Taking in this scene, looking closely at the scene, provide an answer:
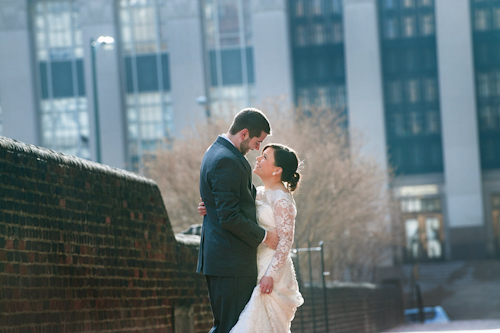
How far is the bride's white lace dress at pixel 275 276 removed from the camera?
4934 millimetres

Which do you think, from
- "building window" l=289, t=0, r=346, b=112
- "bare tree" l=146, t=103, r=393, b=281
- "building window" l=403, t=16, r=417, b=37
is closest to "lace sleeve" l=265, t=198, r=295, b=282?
"bare tree" l=146, t=103, r=393, b=281

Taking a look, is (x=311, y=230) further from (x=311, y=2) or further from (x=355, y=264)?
(x=311, y=2)

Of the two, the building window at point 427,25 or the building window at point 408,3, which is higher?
the building window at point 408,3

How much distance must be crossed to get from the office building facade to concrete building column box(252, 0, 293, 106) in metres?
0.08

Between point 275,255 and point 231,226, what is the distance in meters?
0.44

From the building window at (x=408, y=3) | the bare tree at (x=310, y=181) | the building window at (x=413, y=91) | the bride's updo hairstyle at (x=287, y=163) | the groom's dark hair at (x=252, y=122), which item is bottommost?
the bare tree at (x=310, y=181)

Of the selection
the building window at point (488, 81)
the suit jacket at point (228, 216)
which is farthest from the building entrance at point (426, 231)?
the suit jacket at point (228, 216)

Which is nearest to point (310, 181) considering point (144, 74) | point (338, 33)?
point (144, 74)

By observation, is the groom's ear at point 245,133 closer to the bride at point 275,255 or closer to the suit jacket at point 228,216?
the suit jacket at point 228,216

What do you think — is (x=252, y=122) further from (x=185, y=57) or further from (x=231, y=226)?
(x=185, y=57)

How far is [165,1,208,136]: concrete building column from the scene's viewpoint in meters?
46.1

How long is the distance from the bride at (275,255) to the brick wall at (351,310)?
21.6 ft

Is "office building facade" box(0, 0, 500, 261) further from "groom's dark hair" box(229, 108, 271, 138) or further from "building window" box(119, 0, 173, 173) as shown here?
"groom's dark hair" box(229, 108, 271, 138)

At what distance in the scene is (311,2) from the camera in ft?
171
